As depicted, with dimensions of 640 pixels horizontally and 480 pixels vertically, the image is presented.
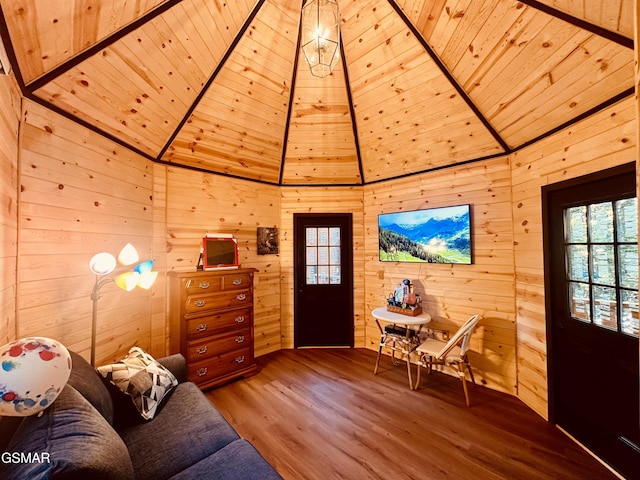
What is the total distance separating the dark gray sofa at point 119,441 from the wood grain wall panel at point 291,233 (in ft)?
6.51

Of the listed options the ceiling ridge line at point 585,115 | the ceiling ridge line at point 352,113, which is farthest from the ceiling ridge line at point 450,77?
the ceiling ridge line at point 352,113

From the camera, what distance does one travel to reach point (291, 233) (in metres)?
3.91

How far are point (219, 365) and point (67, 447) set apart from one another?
6.86ft

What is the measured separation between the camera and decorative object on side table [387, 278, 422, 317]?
10.0ft

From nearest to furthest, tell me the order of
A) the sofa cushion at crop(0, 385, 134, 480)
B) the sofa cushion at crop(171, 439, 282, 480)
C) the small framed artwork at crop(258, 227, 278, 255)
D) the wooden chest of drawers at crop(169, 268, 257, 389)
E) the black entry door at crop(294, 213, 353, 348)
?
the sofa cushion at crop(0, 385, 134, 480)
the sofa cushion at crop(171, 439, 282, 480)
the wooden chest of drawers at crop(169, 268, 257, 389)
the small framed artwork at crop(258, 227, 278, 255)
the black entry door at crop(294, 213, 353, 348)

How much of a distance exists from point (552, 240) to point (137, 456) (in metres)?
3.36

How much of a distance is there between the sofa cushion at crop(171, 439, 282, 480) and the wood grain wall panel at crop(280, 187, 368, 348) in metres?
2.56

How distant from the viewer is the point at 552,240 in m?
2.25

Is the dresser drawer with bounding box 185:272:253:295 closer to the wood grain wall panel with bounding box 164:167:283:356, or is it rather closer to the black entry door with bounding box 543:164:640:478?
the wood grain wall panel with bounding box 164:167:283:356

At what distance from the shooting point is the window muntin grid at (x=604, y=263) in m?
1.71

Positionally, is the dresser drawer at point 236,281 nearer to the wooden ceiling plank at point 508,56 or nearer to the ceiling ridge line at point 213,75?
the ceiling ridge line at point 213,75

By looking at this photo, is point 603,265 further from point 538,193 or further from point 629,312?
point 538,193

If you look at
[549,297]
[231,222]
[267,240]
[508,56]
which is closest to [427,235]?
[549,297]

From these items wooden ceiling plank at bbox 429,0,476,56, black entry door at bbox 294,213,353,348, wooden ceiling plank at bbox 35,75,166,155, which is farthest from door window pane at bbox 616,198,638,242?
wooden ceiling plank at bbox 35,75,166,155
